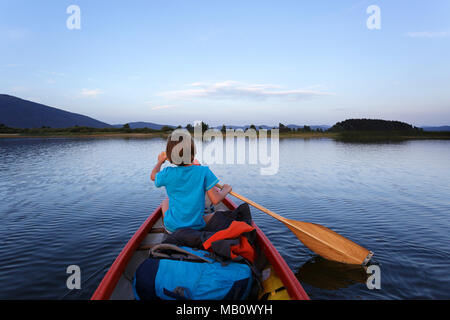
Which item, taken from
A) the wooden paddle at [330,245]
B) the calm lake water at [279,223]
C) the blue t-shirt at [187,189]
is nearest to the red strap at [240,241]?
the blue t-shirt at [187,189]

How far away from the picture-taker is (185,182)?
143 inches

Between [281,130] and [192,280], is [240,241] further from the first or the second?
[281,130]

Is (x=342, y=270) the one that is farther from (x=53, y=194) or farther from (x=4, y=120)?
(x=4, y=120)

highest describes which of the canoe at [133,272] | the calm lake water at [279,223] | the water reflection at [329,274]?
the canoe at [133,272]

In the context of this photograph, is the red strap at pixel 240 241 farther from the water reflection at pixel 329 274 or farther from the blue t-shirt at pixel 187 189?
the water reflection at pixel 329 274

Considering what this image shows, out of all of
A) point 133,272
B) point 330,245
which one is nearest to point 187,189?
point 133,272

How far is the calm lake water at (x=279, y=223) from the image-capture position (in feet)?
15.0

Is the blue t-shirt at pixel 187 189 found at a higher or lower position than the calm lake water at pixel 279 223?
higher

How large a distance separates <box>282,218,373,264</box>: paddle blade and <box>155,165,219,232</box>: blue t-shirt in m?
2.38

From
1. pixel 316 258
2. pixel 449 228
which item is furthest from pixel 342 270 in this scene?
pixel 449 228

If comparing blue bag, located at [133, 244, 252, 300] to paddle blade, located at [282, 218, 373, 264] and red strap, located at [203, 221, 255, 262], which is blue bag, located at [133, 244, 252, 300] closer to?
red strap, located at [203, 221, 255, 262]

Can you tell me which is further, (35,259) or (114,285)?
(35,259)

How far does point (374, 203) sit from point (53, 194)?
40.0 feet

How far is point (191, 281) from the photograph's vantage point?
259cm
